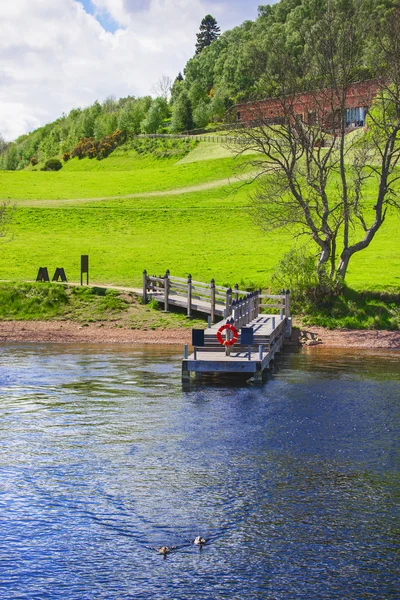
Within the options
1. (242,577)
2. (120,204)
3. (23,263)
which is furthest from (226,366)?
(120,204)

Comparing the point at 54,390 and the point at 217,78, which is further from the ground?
the point at 217,78

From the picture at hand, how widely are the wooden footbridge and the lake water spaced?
1.10 m

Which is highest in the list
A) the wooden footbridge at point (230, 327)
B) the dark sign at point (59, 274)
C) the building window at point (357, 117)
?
the building window at point (357, 117)

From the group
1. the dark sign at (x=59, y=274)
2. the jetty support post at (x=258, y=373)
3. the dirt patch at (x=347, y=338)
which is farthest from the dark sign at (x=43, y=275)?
the jetty support post at (x=258, y=373)

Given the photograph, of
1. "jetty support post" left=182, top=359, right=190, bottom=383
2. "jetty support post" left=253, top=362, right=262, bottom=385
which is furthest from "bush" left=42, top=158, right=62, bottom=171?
"jetty support post" left=253, top=362, right=262, bottom=385

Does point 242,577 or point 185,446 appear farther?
point 185,446

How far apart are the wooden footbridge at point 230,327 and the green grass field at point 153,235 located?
4954mm

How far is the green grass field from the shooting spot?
60.2 m

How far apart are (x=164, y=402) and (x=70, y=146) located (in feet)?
522

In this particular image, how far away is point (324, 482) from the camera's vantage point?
69.6ft

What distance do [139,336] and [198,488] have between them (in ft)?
87.9

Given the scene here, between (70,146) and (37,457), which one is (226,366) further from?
(70,146)

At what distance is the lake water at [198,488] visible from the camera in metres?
16.0

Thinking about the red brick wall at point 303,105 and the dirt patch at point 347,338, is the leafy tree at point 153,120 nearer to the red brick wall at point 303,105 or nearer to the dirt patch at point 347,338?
the red brick wall at point 303,105
